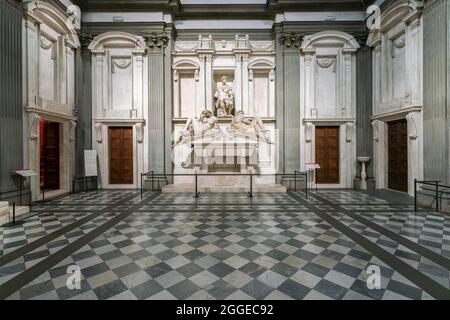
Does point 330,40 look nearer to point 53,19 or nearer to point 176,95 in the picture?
point 176,95

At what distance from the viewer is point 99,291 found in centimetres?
239

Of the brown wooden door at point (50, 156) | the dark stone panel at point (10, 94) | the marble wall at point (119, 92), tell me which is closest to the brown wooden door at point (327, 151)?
the marble wall at point (119, 92)

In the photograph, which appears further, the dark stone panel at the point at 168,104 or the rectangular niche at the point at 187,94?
the rectangular niche at the point at 187,94

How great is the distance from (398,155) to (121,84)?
1189cm

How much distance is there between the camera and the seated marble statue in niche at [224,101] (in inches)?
391

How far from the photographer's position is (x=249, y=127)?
9430 millimetres

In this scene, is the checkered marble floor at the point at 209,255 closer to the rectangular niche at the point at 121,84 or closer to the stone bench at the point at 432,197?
the stone bench at the point at 432,197

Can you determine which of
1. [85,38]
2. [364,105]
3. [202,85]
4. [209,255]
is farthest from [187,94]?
[209,255]

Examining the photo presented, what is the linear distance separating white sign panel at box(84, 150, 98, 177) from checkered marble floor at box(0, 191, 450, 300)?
2907 mm

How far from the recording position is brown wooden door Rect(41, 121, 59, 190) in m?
8.59

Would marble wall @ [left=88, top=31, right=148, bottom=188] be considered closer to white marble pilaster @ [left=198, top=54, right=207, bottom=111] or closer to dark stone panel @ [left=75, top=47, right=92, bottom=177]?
dark stone panel @ [left=75, top=47, right=92, bottom=177]

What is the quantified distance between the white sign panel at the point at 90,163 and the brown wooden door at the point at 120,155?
81 cm
